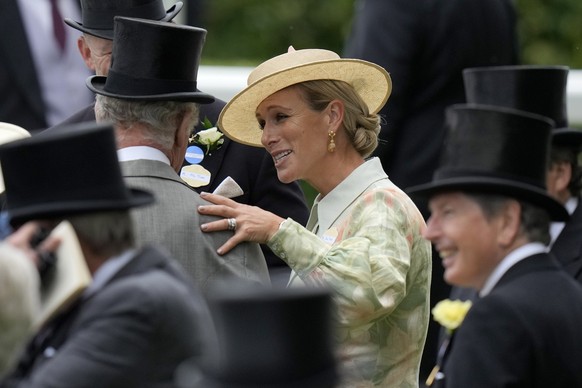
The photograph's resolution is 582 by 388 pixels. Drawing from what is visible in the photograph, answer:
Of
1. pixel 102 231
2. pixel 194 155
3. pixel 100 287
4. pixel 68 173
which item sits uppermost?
pixel 68 173

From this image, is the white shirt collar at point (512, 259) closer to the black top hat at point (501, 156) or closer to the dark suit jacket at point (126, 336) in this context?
the black top hat at point (501, 156)

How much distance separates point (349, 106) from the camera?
18.1ft

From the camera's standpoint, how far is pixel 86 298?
3.99 m

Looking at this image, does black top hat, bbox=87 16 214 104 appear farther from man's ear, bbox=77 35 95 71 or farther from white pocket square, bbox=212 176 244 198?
man's ear, bbox=77 35 95 71

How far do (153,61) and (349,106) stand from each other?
695 mm

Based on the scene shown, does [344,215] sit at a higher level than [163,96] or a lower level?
lower

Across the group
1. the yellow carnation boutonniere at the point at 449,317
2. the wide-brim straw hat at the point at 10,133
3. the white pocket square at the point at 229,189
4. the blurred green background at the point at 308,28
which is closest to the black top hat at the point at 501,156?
the yellow carnation boutonniere at the point at 449,317

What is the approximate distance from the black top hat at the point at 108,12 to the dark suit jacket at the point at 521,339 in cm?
244

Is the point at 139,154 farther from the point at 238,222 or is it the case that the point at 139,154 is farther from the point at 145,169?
the point at 238,222

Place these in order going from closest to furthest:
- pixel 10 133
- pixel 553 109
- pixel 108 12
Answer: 1. pixel 553 109
2. pixel 10 133
3. pixel 108 12

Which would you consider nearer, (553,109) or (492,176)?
(492,176)

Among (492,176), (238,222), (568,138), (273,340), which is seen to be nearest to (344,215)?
(238,222)

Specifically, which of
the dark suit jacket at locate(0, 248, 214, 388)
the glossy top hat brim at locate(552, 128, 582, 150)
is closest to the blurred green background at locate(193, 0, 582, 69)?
the glossy top hat brim at locate(552, 128, 582, 150)

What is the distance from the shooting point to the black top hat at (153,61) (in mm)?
5160
